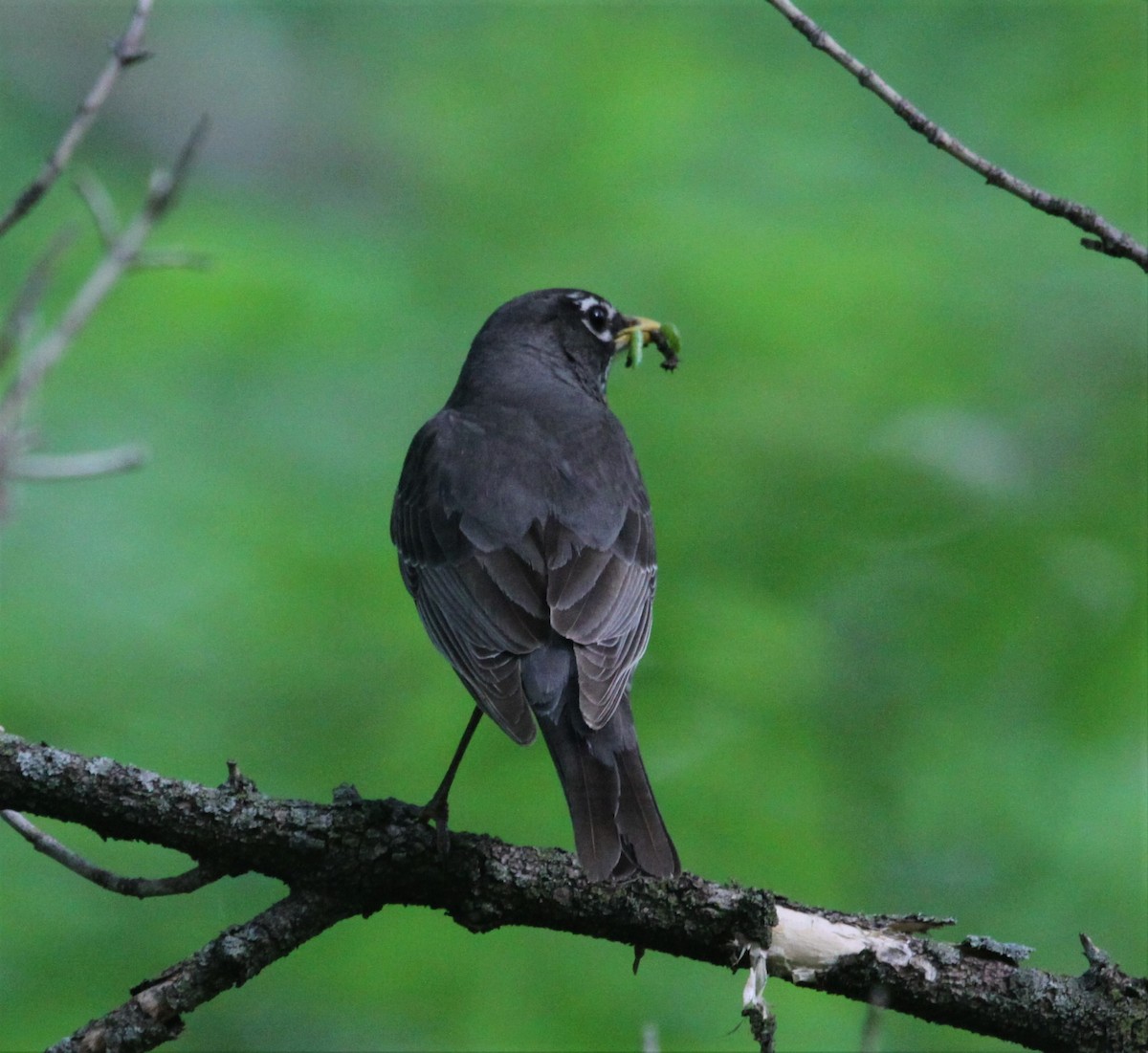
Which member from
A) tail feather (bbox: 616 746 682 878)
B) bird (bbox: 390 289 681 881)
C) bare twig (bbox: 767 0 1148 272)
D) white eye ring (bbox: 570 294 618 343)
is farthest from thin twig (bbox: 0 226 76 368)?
white eye ring (bbox: 570 294 618 343)

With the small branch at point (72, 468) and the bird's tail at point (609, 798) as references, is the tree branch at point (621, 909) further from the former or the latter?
the small branch at point (72, 468)

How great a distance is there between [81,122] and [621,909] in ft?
7.03

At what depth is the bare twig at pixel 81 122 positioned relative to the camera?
2.80 meters

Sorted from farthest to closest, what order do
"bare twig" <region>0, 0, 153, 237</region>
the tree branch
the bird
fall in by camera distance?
the bird, the tree branch, "bare twig" <region>0, 0, 153, 237</region>

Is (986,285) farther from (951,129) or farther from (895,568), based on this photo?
(895,568)

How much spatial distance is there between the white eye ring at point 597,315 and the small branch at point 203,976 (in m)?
3.43

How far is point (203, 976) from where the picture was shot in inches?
125

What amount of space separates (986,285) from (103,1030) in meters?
5.93

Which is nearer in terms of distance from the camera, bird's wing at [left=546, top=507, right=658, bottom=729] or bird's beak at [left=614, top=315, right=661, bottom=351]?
bird's wing at [left=546, top=507, right=658, bottom=729]

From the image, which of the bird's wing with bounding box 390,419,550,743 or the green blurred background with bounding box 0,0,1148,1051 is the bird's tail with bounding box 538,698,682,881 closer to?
the bird's wing with bounding box 390,419,550,743

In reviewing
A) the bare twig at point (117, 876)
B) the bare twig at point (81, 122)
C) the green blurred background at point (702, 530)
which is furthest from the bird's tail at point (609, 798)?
the bare twig at point (81, 122)

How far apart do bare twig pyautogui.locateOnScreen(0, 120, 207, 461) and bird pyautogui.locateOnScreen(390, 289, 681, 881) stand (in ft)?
4.60

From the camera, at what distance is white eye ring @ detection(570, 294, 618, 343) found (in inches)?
245

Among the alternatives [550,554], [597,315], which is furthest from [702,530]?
[550,554]
